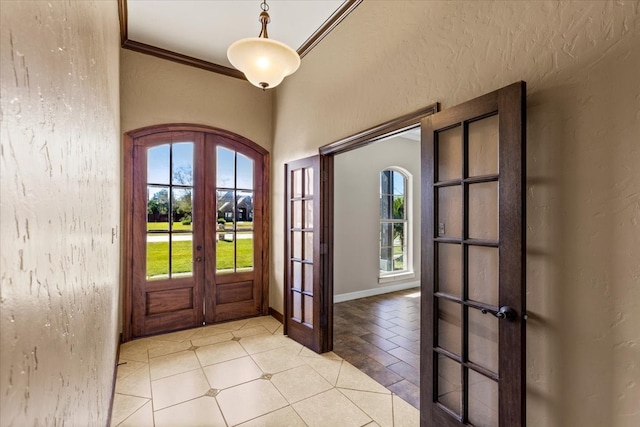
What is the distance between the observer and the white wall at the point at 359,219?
534 centimetres

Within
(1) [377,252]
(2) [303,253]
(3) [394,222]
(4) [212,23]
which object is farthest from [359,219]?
(4) [212,23]

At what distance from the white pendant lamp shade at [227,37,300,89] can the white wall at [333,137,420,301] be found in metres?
2.93

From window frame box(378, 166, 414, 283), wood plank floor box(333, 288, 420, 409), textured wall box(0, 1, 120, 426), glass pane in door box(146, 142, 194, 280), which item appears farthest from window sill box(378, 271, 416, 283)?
textured wall box(0, 1, 120, 426)

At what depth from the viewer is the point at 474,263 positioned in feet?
6.01

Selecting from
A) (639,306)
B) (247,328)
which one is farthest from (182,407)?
(639,306)

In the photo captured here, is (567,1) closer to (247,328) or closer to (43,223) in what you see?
(43,223)

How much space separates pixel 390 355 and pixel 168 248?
A: 2995mm

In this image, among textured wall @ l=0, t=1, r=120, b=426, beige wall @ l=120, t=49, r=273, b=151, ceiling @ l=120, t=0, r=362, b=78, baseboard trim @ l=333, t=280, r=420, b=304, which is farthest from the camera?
baseboard trim @ l=333, t=280, r=420, b=304

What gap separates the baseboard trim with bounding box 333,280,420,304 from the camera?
532 centimetres

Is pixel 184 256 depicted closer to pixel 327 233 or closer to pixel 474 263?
pixel 327 233

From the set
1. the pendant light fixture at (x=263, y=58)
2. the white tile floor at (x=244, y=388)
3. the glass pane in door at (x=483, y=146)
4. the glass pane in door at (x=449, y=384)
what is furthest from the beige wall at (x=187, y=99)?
the glass pane in door at (x=449, y=384)

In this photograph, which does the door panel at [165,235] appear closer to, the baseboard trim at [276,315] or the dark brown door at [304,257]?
the baseboard trim at [276,315]

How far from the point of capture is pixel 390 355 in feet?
10.7

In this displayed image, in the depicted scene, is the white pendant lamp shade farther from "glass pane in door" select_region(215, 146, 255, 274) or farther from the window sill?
the window sill
